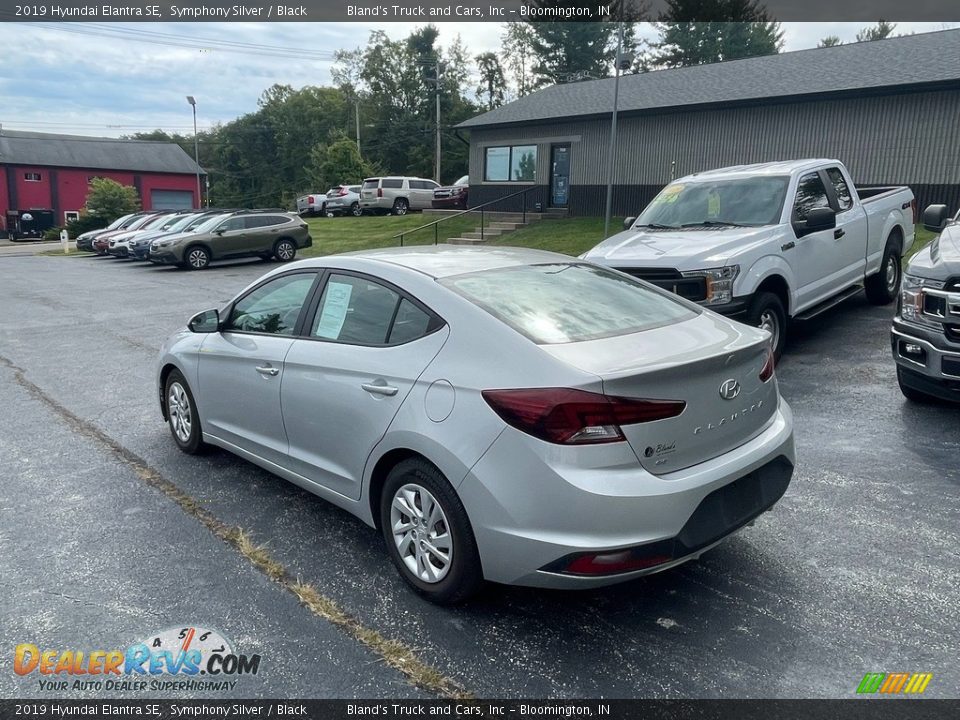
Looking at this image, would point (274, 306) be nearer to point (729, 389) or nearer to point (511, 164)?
point (729, 389)

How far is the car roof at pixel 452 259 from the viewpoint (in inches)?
159

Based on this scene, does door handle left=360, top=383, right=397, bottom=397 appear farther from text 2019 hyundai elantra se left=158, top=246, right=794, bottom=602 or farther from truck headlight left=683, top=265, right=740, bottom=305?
truck headlight left=683, top=265, right=740, bottom=305

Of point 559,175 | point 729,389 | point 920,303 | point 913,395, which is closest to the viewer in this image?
point 729,389

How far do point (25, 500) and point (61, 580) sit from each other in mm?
1344

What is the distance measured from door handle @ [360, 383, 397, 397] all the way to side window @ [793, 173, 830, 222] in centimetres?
615

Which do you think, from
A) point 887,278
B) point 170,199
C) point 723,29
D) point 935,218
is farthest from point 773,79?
point 170,199

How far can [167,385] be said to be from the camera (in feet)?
19.3

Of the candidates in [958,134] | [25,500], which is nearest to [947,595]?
[25,500]

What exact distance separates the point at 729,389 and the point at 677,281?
4074 mm

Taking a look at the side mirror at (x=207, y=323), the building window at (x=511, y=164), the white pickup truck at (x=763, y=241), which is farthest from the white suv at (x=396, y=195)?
the side mirror at (x=207, y=323)

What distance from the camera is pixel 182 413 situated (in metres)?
5.65

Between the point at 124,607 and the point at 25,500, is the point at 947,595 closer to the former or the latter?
the point at 124,607

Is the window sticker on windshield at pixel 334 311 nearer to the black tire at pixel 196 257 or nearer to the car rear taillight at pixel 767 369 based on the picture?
the car rear taillight at pixel 767 369

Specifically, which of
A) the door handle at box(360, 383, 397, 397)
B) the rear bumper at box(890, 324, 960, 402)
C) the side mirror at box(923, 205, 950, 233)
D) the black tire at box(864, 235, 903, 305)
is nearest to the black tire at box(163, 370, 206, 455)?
the door handle at box(360, 383, 397, 397)
